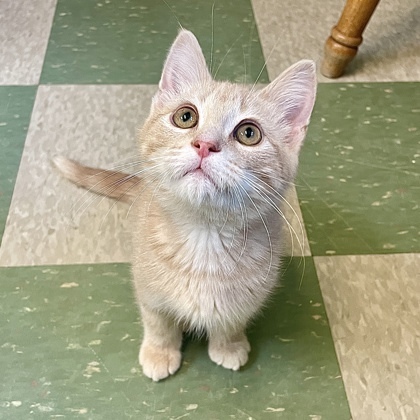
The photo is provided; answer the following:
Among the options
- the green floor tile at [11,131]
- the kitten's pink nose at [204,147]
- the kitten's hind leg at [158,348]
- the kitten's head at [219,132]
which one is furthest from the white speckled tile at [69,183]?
the kitten's pink nose at [204,147]

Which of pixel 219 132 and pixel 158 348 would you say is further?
pixel 158 348

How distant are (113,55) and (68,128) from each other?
0.33 metres

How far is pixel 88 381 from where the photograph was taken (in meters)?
1.03

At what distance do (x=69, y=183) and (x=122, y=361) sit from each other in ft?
1.55

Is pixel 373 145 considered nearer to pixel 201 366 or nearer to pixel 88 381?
pixel 201 366

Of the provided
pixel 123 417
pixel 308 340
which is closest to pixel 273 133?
pixel 308 340

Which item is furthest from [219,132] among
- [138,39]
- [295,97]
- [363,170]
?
[138,39]

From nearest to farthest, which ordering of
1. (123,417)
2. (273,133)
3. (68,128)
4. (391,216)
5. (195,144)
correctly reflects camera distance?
(195,144) < (273,133) < (123,417) < (391,216) < (68,128)

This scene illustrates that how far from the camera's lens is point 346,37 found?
1561 mm

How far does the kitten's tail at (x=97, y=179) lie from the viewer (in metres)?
1.27

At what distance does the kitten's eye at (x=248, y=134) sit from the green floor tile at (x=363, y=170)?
48 cm

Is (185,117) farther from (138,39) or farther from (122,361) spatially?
(138,39)

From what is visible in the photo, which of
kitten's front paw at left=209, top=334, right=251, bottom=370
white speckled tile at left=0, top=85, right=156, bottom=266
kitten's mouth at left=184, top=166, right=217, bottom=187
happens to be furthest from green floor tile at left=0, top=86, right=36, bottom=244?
kitten's mouth at left=184, top=166, right=217, bottom=187

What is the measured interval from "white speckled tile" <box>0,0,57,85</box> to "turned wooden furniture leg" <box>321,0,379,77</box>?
2.71 ft
